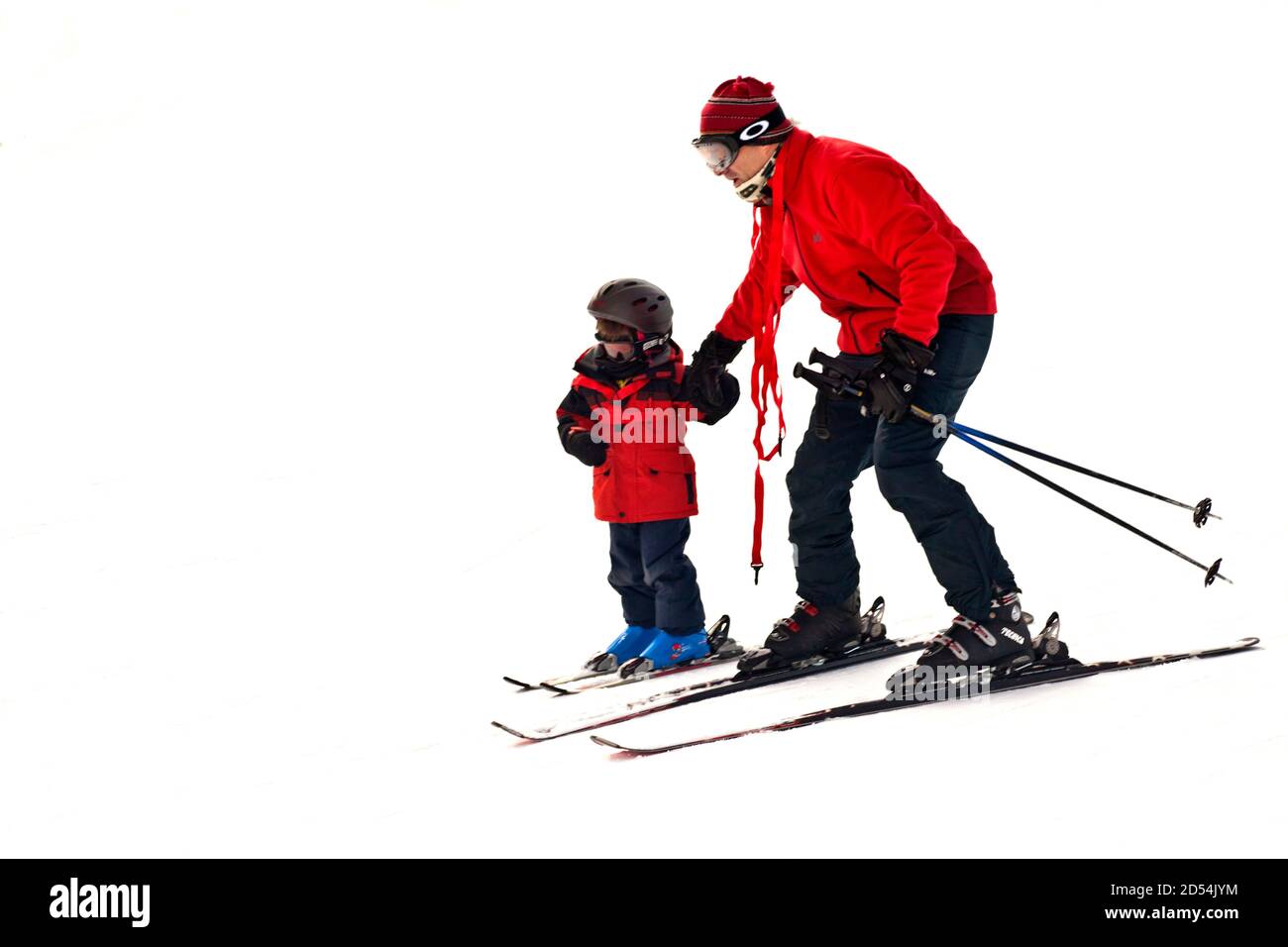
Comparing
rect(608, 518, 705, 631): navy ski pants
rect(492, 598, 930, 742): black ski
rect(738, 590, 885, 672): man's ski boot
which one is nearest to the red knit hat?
rect(608, 518, 705, 631): navy ski pants

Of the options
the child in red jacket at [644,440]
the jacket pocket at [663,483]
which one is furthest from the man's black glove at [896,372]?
the jacket pocket at [663,483]

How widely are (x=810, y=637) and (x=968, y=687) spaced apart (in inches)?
23.8

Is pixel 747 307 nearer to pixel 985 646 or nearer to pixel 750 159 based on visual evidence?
pixel 750 159

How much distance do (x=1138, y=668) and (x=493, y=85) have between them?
1347cm

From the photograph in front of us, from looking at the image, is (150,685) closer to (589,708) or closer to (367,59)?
(589,708)

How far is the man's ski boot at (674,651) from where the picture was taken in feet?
15.3

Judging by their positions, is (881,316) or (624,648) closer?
(881,316)

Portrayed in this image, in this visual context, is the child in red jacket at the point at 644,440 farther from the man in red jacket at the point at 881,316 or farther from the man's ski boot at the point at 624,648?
the man in red jacket at the point at 881,316

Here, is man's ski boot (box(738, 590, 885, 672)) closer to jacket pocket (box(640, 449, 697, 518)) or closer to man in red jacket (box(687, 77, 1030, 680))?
man in red jacket (box(687, 77, 1030, 680))

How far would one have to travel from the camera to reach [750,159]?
13.8ft

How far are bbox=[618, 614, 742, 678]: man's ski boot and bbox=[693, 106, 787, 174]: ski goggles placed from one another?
1543 millimetres

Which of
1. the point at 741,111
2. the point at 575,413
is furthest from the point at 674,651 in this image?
the point at 741,111

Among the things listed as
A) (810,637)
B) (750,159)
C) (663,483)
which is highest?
(750,159)
